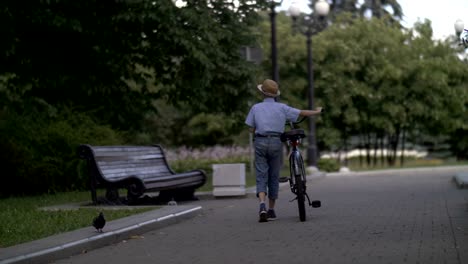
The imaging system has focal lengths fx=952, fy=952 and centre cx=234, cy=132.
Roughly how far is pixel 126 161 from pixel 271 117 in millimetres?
4983

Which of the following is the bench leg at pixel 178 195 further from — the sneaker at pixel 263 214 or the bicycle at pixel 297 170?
the bicycle at pixel 297 170

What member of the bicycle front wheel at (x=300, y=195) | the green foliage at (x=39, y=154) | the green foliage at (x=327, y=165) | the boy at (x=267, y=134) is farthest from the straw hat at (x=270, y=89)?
the green foliage at (x=327, y=165)

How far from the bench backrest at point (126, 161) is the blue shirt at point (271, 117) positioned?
3.45 meters

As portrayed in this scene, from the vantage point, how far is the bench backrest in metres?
16.0

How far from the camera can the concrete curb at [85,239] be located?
8.91 meters

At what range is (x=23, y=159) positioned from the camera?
20.0 meters

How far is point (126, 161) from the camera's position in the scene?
1739cm

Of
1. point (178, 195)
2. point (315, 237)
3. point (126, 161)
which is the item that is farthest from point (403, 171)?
point (315, 237)

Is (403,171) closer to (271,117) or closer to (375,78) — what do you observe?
(375,78)

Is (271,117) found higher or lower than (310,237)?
higher

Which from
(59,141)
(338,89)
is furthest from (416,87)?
(59,141)

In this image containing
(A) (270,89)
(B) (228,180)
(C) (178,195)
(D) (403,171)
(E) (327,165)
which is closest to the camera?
(A) (270,89)

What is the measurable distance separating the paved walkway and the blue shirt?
1293 millimetres

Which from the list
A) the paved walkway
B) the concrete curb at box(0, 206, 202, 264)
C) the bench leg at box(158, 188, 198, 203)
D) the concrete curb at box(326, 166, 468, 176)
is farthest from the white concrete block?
the concrete curb at box(326, 166, 468, 176)
